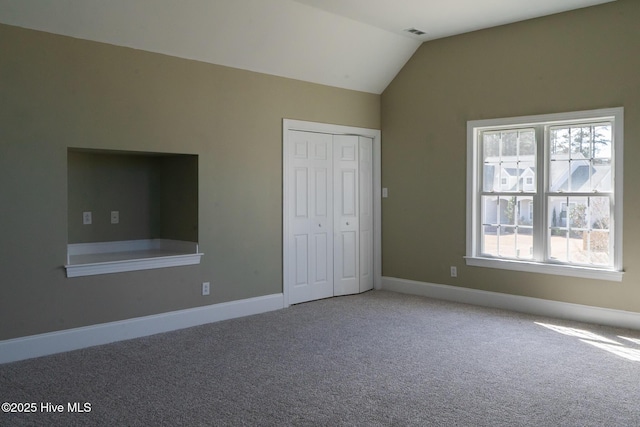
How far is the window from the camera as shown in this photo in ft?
17.7

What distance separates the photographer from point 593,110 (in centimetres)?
538

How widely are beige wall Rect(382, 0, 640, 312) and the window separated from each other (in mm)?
110

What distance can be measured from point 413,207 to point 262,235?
2045mm

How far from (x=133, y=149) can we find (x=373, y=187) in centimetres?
330

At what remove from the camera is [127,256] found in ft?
17.0

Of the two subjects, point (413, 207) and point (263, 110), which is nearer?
point (263, 110)

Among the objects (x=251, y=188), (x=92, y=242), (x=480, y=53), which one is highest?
(x=480, y=53)

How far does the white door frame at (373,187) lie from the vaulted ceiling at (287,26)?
1.74ft

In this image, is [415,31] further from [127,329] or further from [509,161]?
[127,329]

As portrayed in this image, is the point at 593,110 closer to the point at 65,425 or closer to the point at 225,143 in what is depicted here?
the point at 225,143

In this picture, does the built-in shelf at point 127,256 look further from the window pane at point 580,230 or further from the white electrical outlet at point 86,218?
the window pane at point 580,230

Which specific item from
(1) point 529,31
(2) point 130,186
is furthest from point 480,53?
(2) point 130,186

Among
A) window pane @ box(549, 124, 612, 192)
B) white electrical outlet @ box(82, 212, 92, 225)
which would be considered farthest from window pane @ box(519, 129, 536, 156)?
white electrical outlet @ box(82, 212, 92, 225)

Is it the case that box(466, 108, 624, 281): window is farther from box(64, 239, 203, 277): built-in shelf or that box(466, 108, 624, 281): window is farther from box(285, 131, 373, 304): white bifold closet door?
box(64, 239, 203, 277): built-in shelf
